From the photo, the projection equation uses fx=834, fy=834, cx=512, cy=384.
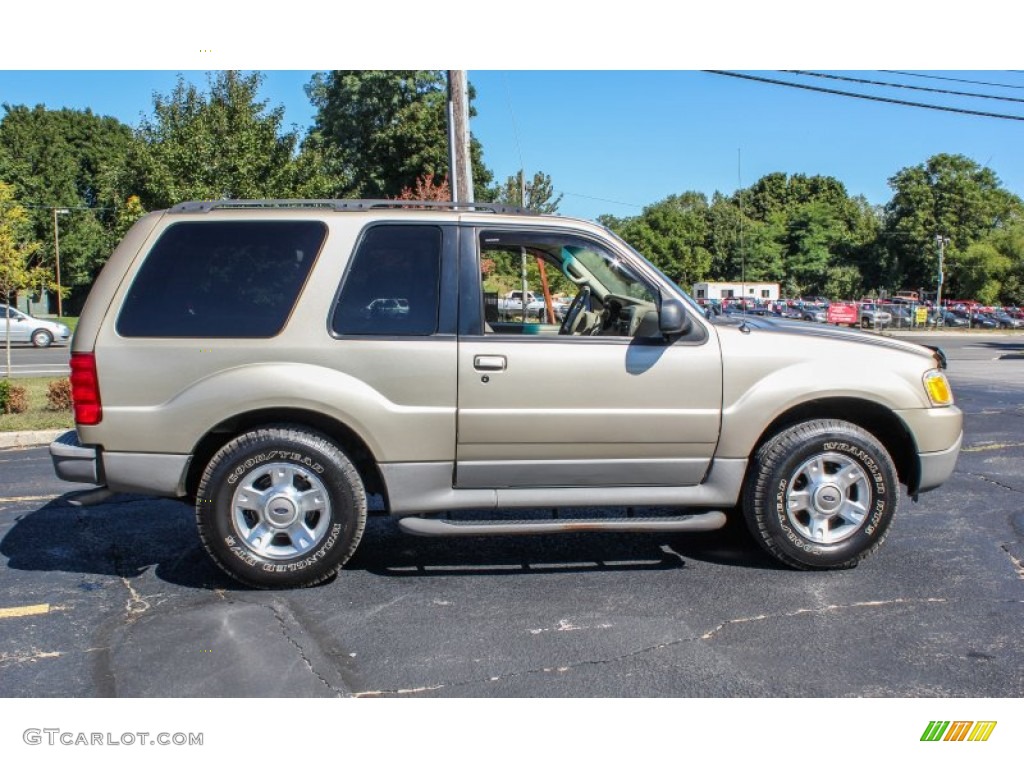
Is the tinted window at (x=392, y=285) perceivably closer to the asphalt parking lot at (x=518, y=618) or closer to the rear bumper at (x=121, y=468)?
the rear bumper at (x=121, y=468)

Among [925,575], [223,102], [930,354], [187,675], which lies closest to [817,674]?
[925,575]

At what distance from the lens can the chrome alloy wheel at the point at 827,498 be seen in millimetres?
4594

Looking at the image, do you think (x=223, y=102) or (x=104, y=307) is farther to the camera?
(x=223, y=102)

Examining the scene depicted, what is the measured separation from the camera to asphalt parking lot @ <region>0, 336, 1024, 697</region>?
3428 mm

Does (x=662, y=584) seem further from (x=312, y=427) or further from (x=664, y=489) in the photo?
(x=312, y=427)

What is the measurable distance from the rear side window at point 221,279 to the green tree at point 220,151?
28.6 ft

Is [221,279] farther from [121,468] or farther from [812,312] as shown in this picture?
[812,312]

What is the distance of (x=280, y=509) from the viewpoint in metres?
4.32

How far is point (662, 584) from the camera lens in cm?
454

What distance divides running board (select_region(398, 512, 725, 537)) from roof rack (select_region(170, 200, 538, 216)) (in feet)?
5.65

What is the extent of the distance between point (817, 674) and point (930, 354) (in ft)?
7.48

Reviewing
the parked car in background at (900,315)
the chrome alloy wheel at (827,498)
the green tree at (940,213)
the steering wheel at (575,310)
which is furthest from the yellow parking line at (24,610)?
the green tree at (940,213)

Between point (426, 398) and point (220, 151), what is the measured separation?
10234 millimetres

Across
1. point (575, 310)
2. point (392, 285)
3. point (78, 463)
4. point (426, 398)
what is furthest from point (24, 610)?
point (575, 310)
